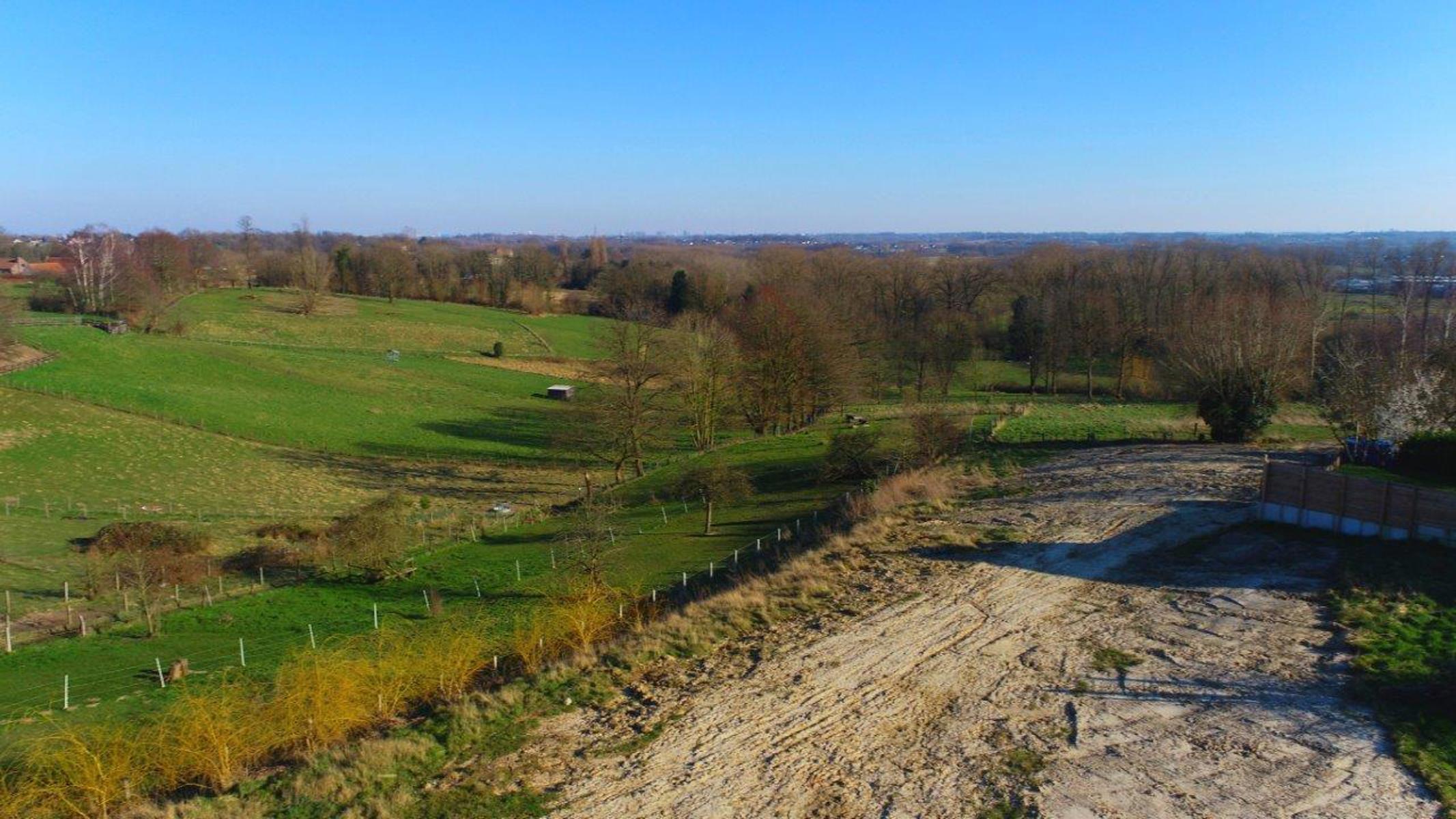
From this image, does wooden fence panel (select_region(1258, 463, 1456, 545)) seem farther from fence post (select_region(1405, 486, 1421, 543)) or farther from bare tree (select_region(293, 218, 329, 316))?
bare tree (select_region(293, 218, 329, 316))

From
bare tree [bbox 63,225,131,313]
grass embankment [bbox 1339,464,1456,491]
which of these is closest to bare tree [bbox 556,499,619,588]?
grass embankment [bbox 1339,464,1456,491]

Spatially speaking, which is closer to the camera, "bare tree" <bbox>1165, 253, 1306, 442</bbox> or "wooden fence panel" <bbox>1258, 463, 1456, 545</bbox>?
"wooden fence panel" <bbox>1258, 463, 1456, 545</bbox>

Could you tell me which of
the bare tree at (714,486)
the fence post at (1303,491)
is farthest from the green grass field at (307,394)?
the fence post at (1303,491)

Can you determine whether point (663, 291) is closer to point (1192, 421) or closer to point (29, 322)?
point (29, 322)

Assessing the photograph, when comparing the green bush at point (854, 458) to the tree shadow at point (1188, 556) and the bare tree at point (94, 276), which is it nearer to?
the tree shadow at point (1188, 556)

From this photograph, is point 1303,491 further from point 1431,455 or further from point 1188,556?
point 1431,455

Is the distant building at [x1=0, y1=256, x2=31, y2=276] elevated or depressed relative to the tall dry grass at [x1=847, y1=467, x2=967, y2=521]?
elevated

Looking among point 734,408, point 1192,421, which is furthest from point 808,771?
point 734,408
